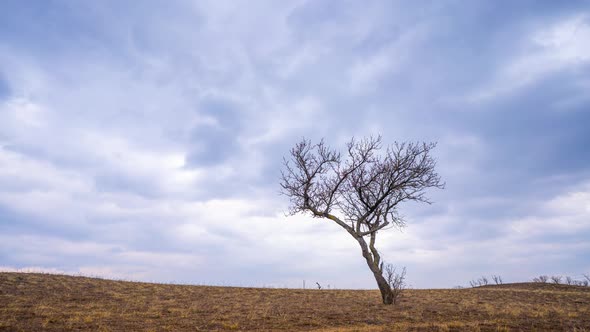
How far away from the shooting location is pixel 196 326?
15484 mm

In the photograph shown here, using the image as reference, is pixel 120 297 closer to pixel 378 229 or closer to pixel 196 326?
pixel 196 326

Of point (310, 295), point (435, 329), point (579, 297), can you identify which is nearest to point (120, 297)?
point (310, 295)

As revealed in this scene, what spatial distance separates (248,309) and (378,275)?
7.59 metres

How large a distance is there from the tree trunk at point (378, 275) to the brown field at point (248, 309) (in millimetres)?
937

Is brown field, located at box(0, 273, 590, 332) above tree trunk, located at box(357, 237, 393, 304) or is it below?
below

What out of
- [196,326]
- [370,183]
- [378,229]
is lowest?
[196,326]

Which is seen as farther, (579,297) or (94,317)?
(579,297)

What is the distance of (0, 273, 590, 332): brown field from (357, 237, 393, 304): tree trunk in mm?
937

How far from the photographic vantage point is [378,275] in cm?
2294

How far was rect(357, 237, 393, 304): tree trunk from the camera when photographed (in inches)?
887

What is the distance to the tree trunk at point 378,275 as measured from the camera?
22531mm

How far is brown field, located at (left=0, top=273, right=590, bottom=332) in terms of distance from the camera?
15.2m

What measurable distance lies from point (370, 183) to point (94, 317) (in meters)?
15.8

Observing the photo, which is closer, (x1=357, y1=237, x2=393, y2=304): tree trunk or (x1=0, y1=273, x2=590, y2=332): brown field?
(x1=0, y1=273, x2=590, y2=332): brown field
